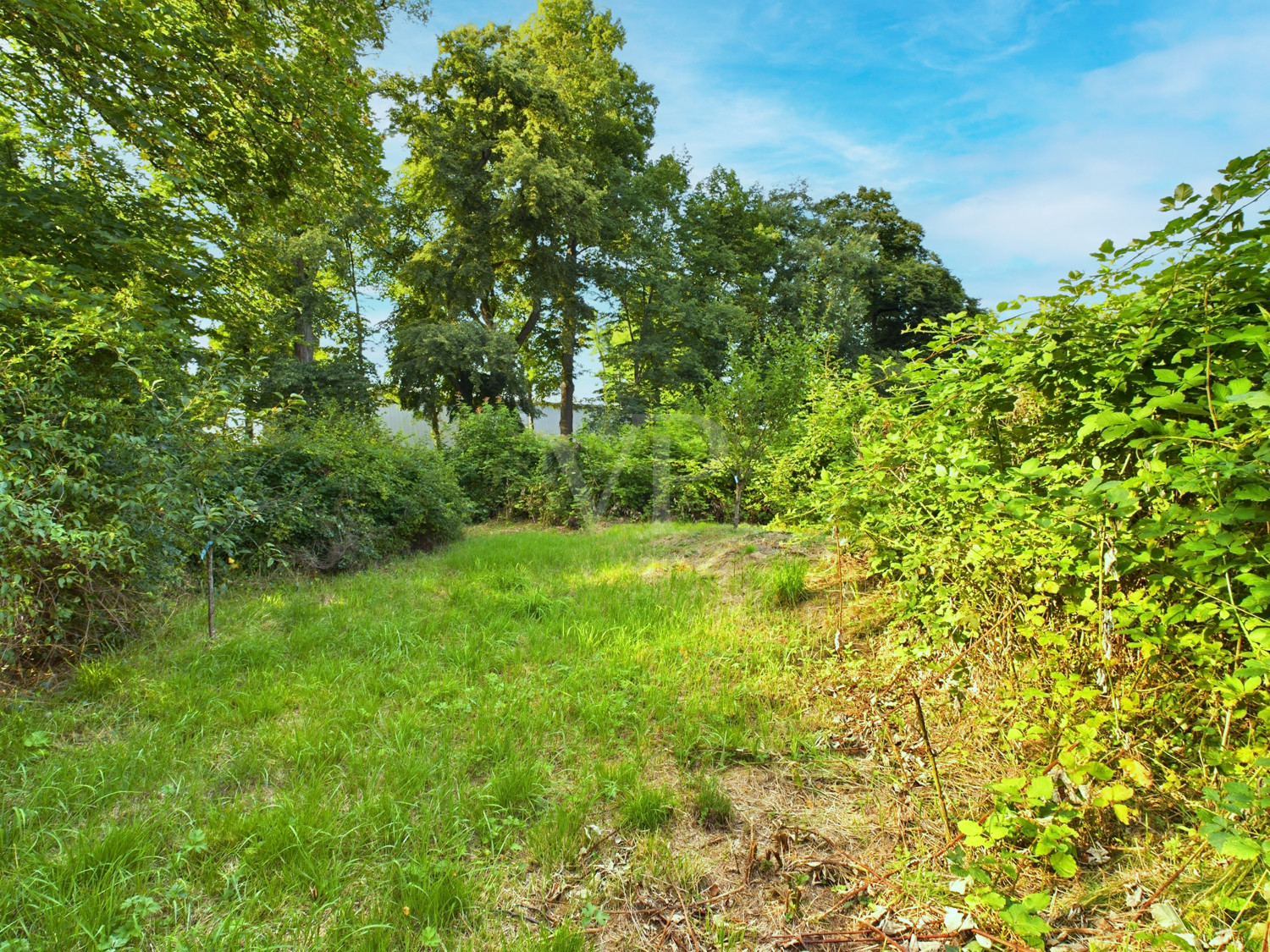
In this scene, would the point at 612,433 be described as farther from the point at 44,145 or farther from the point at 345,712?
the point at 345,712

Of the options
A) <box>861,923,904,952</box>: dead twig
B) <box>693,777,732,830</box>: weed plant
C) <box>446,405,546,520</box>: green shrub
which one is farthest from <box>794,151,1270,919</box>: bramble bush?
<box>446,405,546,520</box>: green shrub

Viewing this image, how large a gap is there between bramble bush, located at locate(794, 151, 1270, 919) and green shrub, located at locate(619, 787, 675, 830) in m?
1.09

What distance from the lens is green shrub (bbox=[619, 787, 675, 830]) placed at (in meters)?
Result: 2.18

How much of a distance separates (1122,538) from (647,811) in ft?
6.66

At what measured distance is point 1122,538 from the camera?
1.92m

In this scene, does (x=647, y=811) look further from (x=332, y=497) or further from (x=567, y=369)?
(x=567, y=369)

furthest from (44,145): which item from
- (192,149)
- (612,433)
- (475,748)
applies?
(612,433)

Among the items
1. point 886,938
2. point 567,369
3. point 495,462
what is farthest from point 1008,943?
point 567,369

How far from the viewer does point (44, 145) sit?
5828mm

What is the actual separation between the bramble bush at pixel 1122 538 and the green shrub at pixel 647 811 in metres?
1.09

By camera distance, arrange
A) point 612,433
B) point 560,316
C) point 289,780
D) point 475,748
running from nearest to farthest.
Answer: point 289,780, point 475,748, point 612,433, point 560,316

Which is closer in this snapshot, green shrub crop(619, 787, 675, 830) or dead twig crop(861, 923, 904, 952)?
dead twig crop(861, 923, 904, 952)

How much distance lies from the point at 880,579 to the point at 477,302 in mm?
18316

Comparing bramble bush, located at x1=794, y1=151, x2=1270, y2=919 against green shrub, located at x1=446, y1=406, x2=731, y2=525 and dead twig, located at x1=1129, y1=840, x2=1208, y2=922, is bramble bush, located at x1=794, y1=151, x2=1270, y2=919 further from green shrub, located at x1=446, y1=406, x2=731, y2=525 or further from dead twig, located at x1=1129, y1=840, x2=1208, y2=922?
green shrub, located at x1=446, y1=406, x2=731, y2=525
